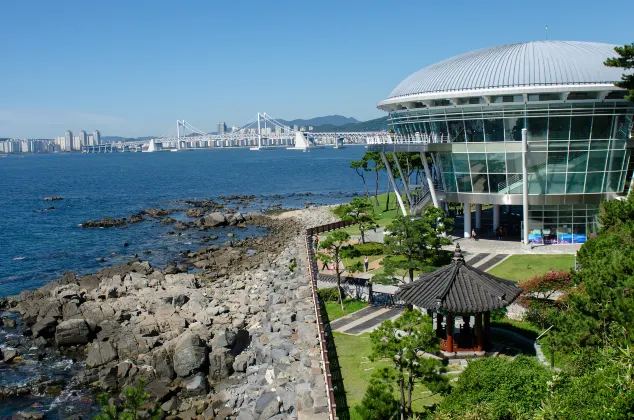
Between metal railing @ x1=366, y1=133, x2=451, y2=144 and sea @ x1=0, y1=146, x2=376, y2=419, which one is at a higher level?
metal railing @ x1=366, y1=133, x2=451, y2=144

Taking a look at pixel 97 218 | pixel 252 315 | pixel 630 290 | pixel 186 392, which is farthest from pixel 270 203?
pixel 630 290

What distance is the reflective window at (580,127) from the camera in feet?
128

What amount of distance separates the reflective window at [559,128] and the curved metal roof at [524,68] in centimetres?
244

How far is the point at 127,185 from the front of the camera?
142 m

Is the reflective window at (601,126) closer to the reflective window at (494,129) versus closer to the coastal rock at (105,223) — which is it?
the reflective window at (494,129)

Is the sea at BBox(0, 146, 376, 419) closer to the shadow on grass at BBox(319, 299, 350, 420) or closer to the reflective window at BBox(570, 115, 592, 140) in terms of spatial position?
the shadow on grass at BBox(319, 299, 350, 420)

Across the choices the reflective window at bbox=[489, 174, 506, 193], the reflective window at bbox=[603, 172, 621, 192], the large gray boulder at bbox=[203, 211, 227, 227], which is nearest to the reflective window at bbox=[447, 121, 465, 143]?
the reflective window at bbox=[489, 174, 506, 193]

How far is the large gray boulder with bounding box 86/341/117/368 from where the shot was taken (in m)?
30.4

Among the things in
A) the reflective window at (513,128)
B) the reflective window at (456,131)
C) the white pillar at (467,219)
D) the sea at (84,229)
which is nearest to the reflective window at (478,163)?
the reflective window at (456,131)

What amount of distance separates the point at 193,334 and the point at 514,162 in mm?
24141

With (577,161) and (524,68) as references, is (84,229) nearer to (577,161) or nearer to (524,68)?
(524,68)

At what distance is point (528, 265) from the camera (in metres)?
36.3

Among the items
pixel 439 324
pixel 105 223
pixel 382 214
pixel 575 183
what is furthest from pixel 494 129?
pixel 105 223

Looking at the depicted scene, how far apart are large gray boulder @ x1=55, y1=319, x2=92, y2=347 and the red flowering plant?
23345 millimetres
